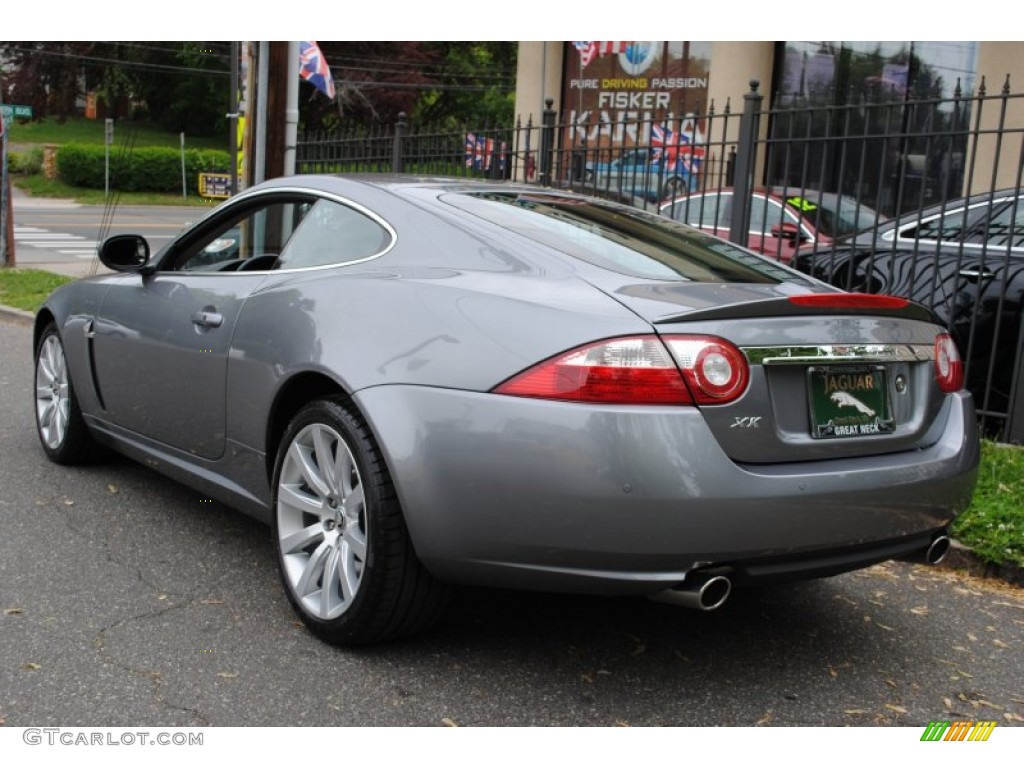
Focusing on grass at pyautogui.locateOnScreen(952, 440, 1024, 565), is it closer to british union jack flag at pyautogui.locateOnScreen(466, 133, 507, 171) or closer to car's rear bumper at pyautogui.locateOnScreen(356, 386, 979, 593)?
car's rear bumper at pyautogui.locateOnScreen(356, 386, 979, 593)

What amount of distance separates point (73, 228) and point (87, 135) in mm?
27956

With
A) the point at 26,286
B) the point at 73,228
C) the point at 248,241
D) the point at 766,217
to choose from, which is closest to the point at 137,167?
the point at 73,228

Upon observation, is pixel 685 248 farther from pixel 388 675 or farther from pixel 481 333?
pixel 388 675

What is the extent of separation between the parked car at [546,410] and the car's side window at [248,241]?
7 centimetres

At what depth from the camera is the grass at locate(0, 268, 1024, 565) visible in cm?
452

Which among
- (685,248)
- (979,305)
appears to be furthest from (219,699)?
(979,305)

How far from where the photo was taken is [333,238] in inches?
154

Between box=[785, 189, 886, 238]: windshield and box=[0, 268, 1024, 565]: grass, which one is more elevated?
box=[785, 189, 886, 238]: windshield

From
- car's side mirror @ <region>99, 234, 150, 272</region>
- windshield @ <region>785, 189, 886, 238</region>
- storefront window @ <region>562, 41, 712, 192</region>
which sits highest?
storefront window @ <region>562, 41, 712, 192</region>

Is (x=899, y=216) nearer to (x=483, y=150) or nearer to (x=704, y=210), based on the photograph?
(x=704, y=210)

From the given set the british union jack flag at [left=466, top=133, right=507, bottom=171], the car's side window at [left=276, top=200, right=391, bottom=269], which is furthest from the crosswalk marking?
the car's side window at [left=276, top=200, right=391, bottom=269]

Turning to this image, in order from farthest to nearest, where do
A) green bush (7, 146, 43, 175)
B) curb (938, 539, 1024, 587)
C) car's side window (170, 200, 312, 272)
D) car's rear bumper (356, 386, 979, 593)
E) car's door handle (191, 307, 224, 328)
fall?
green bush (7, 146, 43, 175) → curb (938, 539, 1024, 587) → car's side window (170, 200, 312, 272) → car's door handle (191, 307, 224, 328) → car's rear bumper (356, 386, 979, 593)

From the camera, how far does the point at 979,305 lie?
6.25 meters

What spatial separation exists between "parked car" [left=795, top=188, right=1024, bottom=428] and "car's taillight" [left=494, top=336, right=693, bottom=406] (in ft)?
12.2
